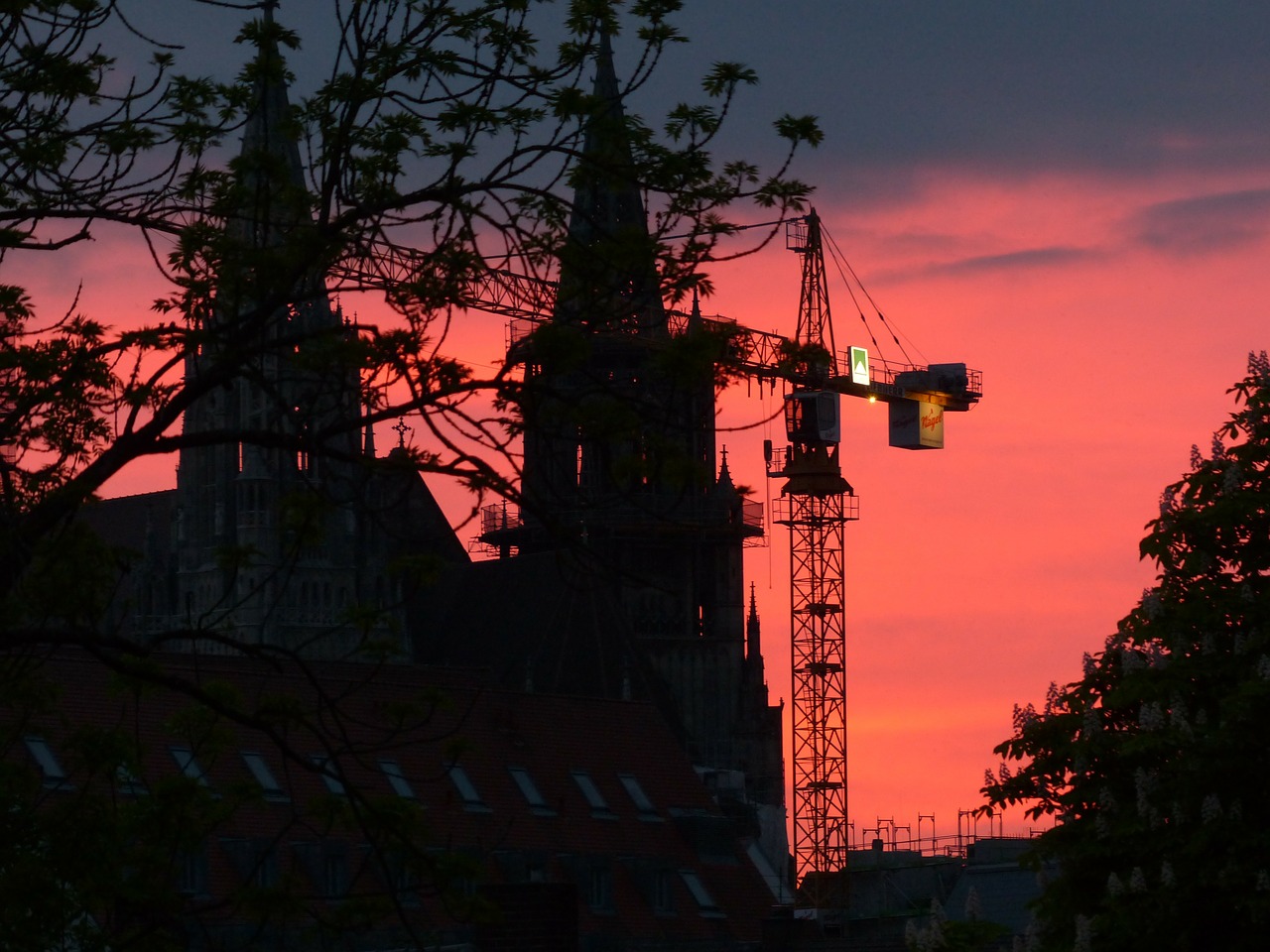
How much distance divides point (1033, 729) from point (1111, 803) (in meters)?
1.87

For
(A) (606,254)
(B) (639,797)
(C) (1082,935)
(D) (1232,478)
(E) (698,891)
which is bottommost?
(E) (698,891)

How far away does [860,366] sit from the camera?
6260 inches

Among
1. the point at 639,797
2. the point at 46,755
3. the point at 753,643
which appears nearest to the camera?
the point at 46,755

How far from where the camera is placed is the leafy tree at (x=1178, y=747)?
2875 cm

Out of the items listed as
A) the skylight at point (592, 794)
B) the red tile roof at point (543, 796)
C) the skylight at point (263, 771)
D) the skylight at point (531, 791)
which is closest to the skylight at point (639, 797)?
the red tile roof at point (543, 796)

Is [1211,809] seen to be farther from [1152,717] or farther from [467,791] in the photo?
[467,791]

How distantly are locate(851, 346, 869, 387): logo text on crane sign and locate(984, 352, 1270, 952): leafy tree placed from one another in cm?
12550

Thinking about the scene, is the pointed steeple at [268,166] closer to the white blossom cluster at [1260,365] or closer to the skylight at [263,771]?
the white blossom cluster at [1260,365]

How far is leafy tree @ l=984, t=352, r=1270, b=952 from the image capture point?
94.3 feet

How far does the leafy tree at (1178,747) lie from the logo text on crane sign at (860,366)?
12550cm

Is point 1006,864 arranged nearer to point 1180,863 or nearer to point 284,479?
point 1180,863

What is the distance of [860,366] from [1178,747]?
130 metres

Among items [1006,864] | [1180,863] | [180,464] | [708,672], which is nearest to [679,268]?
[1180,863]

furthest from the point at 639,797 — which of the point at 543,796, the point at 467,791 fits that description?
the point at 467,791
